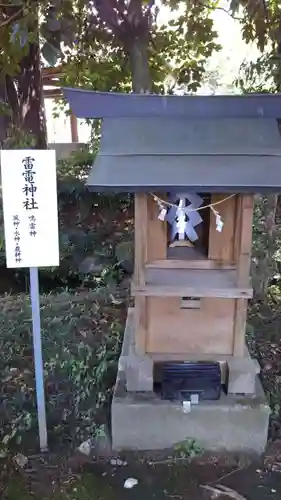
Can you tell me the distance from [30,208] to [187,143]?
888mm

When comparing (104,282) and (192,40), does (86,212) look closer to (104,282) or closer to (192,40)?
(104,282)

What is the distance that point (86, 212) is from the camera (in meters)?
5.87

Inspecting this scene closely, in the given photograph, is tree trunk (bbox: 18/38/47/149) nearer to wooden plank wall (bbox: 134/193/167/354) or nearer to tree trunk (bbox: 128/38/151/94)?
tree trunk (bbox: 128/38/151/94)

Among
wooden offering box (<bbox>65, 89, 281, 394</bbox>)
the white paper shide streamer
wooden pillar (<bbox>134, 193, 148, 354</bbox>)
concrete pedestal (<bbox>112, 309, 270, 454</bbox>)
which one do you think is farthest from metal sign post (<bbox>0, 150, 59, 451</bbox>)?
concrete pedestal (<bbox>112, 309, 270, 454</bbox>)

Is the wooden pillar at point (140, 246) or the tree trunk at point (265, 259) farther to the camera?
the tree trunk at point (265, 259)

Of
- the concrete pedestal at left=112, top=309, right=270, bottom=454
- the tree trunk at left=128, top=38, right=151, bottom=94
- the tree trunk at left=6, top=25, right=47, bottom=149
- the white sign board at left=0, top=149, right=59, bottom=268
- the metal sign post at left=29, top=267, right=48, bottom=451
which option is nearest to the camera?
the white sign board at left=0, top=149, right=59, bottom=268

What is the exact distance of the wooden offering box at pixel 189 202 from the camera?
223 centimetres

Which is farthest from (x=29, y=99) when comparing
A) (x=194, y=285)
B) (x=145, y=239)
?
(x=194, y=285)

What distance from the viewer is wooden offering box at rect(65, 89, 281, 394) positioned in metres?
2.23

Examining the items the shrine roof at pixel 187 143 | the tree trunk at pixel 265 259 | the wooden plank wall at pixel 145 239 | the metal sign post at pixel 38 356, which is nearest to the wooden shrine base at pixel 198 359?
the wooden plank wall at pixel 145 239

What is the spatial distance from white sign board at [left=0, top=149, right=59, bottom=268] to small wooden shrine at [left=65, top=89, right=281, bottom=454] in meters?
0.33

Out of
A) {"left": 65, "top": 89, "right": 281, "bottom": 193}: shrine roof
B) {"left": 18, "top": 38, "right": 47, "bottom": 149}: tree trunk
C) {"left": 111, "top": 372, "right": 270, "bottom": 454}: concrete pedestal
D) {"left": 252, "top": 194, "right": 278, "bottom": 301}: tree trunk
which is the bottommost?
{"left": 111, "top": 372, "right": 270, "bottom": 454}: concrete pedestal

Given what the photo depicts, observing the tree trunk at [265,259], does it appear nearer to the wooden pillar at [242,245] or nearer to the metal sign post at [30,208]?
the wooden pillar at [242,245]

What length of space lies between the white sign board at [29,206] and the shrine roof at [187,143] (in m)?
0.32
